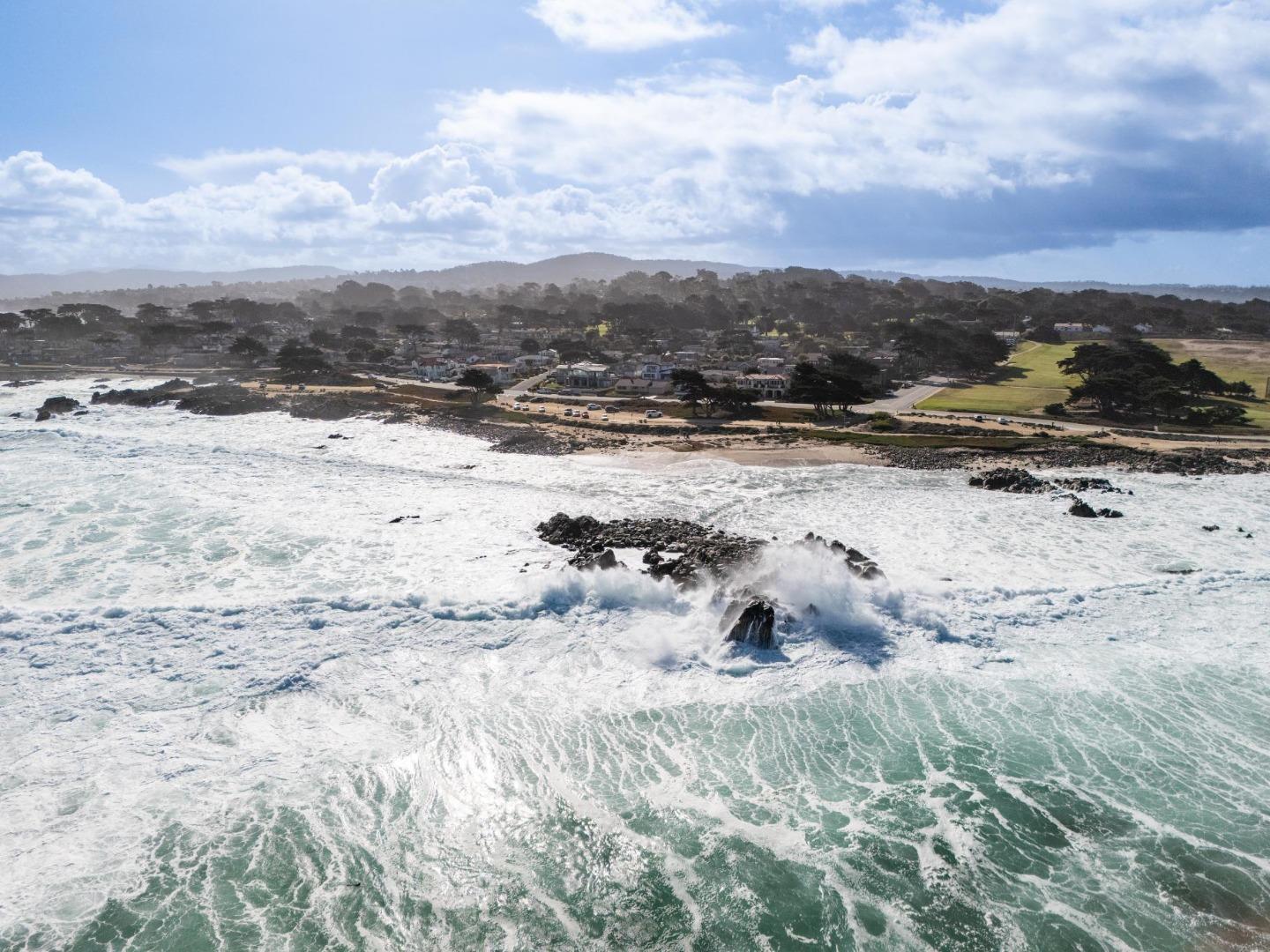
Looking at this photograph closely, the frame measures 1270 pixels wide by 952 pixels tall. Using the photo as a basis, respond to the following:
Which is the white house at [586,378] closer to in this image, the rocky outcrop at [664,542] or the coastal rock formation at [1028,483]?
the coastal rock formation at [1028,483]

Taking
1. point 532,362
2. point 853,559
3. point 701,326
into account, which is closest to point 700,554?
point 853,559

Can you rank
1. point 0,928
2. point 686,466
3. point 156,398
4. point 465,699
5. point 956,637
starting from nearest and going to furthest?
point 0,928, point 465,699, point 956,637, point 686,466, point 156,398

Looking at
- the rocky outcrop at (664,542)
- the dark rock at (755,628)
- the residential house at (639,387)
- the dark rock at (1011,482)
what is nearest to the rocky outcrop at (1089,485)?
the dark rock at (1011,482)

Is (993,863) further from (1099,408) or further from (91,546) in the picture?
(1099,408)

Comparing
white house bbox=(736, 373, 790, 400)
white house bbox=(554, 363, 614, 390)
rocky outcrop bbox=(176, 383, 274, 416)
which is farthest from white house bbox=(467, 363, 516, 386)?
white house bbox=(736, 373, 790, 400)

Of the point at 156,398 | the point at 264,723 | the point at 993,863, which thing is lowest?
the point at 993,863

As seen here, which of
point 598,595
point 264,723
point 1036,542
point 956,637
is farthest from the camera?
point 1036,542

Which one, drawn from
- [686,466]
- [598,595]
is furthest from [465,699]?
[686,466]

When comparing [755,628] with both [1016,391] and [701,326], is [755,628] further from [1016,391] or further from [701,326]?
[701,326]
